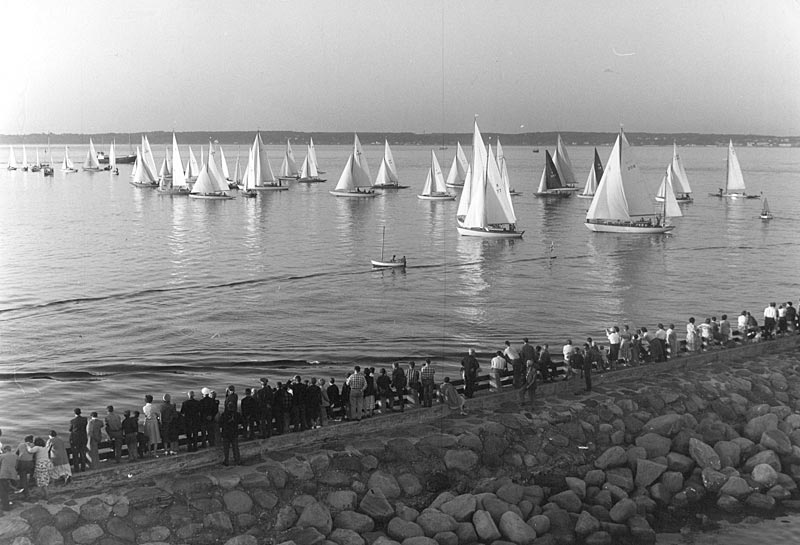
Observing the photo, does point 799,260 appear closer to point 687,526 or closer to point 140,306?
point 140,306

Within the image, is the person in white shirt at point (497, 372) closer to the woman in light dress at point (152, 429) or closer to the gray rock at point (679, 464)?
the gray rock at point (679, 464)

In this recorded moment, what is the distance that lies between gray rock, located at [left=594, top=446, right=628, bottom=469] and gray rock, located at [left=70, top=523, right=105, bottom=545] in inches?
367

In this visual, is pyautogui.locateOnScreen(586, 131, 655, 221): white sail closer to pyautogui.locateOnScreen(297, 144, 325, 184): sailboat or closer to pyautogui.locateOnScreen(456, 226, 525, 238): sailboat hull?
pyautogui.locateOnScreen(456, 226, 525, 238): sailboat hull

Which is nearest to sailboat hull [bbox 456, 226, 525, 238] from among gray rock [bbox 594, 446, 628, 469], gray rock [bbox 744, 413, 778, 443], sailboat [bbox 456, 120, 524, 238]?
sailboat [bbox 456, 120, 524, 238]

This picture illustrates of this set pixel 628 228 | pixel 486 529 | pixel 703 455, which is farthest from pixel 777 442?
pixel 628 228

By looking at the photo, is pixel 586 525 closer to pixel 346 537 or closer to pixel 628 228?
pixel 346 537

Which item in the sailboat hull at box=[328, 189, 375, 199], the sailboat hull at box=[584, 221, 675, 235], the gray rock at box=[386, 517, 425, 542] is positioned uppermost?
the sailboat hull at box=[328, 189, 375, 199]

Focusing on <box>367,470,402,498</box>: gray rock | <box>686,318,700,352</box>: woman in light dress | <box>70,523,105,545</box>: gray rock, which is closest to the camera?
<box>70,523,105,545</box>: gray rock

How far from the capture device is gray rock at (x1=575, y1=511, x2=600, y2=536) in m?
14.7

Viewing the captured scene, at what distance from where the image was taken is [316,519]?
1374cm

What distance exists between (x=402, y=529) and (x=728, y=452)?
793 cm

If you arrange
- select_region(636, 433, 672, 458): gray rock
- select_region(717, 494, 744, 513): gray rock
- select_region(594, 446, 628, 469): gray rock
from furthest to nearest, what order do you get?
select_region(636, 433, 672, 458): gray rock
select_region(594, 446, 628, 469): gray rock
select_region(717, 494, 744, 513): gray rock

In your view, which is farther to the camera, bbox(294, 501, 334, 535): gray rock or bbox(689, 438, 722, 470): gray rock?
bbox(689, 438, 722, 470): gray rock

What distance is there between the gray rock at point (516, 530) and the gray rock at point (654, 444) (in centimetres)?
434
